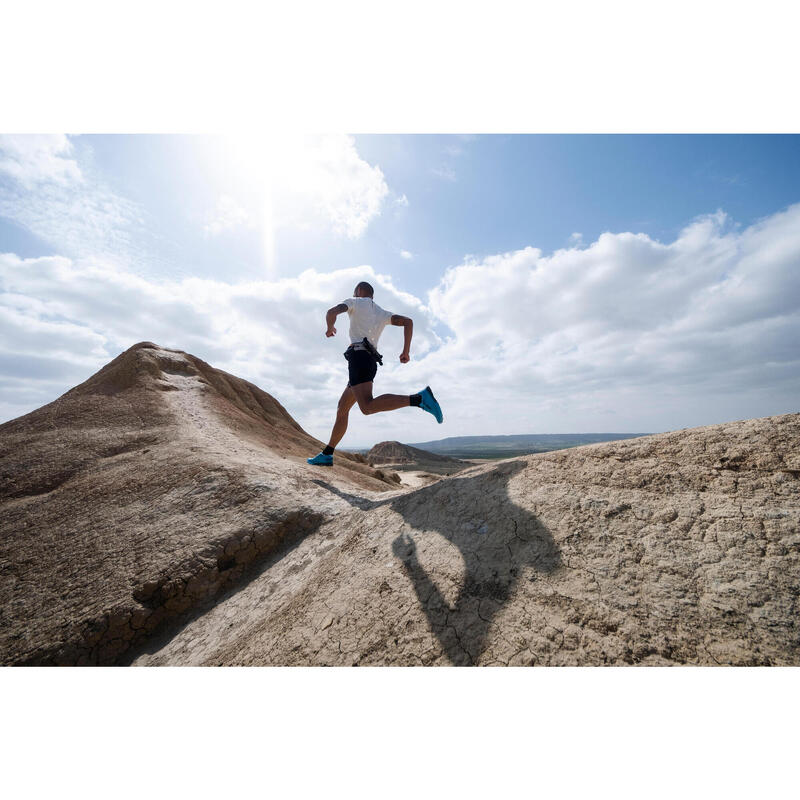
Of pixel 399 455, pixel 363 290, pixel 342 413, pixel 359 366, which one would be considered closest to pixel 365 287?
pixel 363 290

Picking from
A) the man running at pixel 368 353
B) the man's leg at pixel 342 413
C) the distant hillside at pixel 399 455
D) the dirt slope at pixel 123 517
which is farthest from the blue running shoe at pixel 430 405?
the distant hillside at pixel 399 455

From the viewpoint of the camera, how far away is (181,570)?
279 centimetres

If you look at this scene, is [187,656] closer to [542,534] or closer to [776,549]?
[542,534]

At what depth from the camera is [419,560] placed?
2.20 meters

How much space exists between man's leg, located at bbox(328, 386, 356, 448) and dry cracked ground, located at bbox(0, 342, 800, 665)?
1.80 feet

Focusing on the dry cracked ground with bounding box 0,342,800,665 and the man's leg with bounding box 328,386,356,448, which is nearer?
the dry cracked ground with bounding box 0,342,800,665

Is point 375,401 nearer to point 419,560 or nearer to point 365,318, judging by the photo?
point 365,318

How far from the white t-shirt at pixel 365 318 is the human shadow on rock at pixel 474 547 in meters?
1.88

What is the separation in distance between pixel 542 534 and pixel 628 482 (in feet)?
2.05

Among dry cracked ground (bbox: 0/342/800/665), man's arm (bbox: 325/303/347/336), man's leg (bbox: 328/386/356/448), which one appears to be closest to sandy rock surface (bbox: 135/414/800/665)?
dry cracked ground (bbox: 0/342/800/665)

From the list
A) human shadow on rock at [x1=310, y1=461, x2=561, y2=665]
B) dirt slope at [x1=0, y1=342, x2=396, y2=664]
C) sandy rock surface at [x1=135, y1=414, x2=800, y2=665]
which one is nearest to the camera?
sandy rock surface at [x1=135, y1=414, x2=800, y2=665]

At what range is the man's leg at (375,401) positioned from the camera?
13.0ft

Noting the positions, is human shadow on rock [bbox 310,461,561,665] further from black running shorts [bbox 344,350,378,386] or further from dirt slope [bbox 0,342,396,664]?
black running shorts [bbox 344,350,378,386]

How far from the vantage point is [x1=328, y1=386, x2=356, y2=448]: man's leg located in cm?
439
